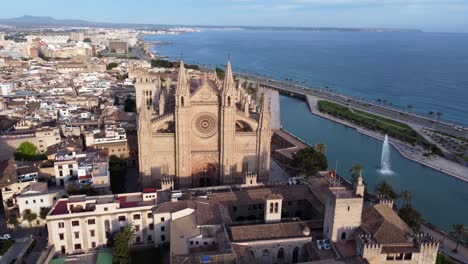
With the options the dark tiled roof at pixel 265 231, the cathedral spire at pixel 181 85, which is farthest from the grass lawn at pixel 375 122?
the dark tiled roof at pixel 265 231

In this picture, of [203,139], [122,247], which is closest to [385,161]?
[203,139]

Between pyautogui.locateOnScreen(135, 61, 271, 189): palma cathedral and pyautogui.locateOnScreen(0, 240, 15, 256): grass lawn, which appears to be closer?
pyautogui.locateOnScreen(0, 240, 15, 256): grass lawn

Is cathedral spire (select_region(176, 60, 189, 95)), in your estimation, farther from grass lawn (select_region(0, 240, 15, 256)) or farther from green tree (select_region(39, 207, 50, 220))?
grass lawn (select_region(0, 240, 15, 256))

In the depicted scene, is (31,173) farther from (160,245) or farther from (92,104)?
(92,104)

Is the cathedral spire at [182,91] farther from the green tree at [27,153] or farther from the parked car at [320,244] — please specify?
the green tree at [27,153]

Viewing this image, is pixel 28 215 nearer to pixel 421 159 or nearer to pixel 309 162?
pixel 309 162

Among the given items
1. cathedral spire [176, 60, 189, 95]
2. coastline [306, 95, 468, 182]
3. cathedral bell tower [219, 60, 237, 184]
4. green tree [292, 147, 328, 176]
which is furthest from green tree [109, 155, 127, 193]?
coastline [306, 95, 468, 182]

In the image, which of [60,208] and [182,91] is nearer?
[60,208]
